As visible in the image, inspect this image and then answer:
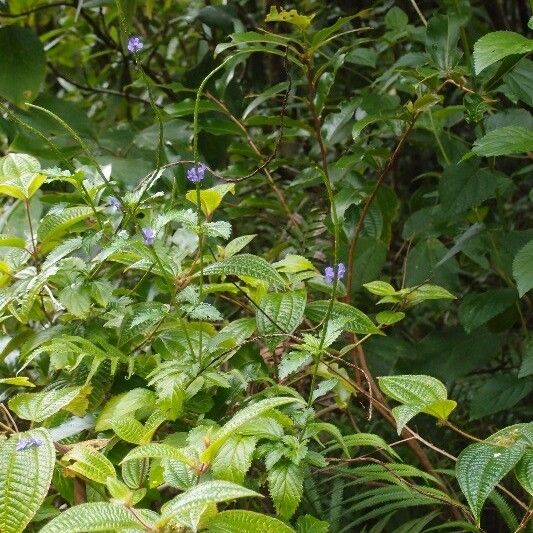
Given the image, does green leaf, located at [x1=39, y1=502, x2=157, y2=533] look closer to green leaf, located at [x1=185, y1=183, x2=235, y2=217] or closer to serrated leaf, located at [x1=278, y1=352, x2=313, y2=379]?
serrated leaf, located at [x1=278, y1=352, x2=313, y2=379]

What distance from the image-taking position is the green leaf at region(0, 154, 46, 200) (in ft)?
3.56

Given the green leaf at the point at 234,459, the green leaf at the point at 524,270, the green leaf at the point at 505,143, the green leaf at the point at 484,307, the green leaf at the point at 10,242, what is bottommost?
the green leaf at the point at 484,307

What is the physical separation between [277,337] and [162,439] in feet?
0.62

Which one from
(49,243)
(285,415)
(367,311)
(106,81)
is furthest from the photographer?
(106,81)

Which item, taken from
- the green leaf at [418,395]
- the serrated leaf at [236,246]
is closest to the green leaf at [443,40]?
the serrated leaf at [236,246]

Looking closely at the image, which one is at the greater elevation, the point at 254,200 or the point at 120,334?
the point at 120,334

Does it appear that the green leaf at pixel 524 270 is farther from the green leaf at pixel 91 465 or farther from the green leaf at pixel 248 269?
the green leaf at pixel 91 465

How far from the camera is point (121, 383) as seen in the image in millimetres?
1064

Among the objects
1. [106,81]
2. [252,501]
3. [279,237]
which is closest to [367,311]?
[279,237]

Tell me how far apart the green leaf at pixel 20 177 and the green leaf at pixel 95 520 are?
464 mm

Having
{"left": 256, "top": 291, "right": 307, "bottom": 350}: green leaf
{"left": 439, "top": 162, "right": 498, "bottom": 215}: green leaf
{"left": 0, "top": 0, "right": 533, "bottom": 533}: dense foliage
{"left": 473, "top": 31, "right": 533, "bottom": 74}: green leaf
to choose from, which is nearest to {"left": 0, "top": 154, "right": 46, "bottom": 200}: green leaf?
{"left": 0, "top": 0, "right": 533, "bottom": 533}: dense foliage

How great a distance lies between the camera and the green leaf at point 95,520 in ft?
2.24

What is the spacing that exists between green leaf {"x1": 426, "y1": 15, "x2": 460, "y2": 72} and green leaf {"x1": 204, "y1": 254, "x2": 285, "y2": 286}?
1.74ft

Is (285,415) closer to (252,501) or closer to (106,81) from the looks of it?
(252,501)
